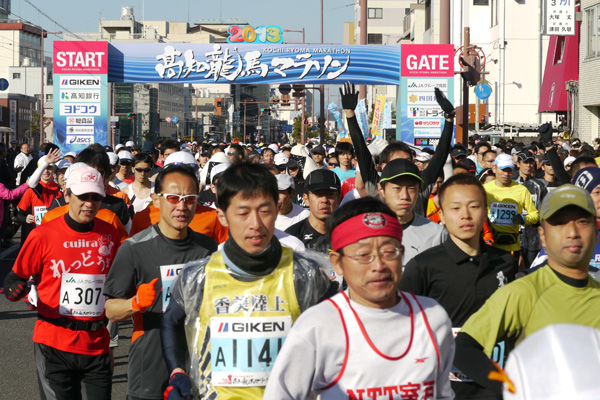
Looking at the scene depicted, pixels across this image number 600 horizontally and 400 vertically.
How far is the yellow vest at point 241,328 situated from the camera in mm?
3484

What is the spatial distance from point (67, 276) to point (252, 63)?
1855 cm

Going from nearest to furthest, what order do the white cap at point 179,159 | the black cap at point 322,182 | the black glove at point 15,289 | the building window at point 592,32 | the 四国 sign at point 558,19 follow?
1. the black glove at point 15,289
2. the black cap at point 322,182
3. the white cap at point 179,159
4. the building window at point 592,32
5. the 四国 sign at point 558,19

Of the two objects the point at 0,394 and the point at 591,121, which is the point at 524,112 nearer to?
the point at 591,121

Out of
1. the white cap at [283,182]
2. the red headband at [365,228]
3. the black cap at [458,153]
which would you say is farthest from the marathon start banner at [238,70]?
the red headband at [365,228]

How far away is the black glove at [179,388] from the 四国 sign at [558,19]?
28603mm

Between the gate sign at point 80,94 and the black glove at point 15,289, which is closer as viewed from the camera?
the black glove at point 15,289

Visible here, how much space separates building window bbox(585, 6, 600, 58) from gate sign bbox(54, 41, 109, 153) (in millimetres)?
16522

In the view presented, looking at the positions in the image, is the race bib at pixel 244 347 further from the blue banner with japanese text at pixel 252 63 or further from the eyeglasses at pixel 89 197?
the blue banner with japanese text at pixel 252 63

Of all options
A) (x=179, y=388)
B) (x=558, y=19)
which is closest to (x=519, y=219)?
(x=179, y=388)

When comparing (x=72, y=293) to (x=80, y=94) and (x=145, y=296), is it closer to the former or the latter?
(x=145, y=296)

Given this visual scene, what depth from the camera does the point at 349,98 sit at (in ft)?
24.2

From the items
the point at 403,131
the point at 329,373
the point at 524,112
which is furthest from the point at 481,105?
the point at 329,373

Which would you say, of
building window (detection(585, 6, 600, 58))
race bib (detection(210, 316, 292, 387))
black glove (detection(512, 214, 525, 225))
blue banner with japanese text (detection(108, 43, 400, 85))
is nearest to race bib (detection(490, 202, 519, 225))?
black glove (detection(512, 214, 525, 225))

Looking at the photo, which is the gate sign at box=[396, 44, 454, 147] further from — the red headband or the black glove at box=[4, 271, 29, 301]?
the red headband
